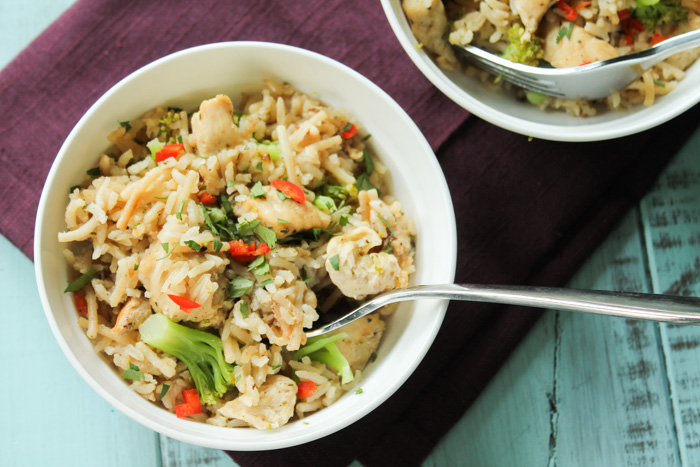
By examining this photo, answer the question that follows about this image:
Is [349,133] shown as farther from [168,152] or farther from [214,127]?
[168,152]

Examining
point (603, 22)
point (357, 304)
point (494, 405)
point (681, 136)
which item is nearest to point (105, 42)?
point (357, 304)

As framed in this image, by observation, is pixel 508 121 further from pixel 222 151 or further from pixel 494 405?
pixel 494 405

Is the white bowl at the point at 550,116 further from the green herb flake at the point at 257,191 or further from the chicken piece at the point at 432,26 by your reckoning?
the green herb flake at the point at 257,191

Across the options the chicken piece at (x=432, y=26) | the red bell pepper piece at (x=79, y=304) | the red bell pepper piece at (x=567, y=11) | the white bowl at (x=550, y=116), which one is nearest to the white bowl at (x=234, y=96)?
the red bell pepper piece at (x=79, y=304)

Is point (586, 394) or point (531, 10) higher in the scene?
point (531, 10)

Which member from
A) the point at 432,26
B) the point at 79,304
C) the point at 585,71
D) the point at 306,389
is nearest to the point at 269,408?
the point at 306,389

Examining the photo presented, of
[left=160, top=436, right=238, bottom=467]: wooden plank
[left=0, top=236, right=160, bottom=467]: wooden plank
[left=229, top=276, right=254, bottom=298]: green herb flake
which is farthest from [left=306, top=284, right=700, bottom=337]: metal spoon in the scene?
[left=0, top=236, right=160, bottom=467]: wooden plank
